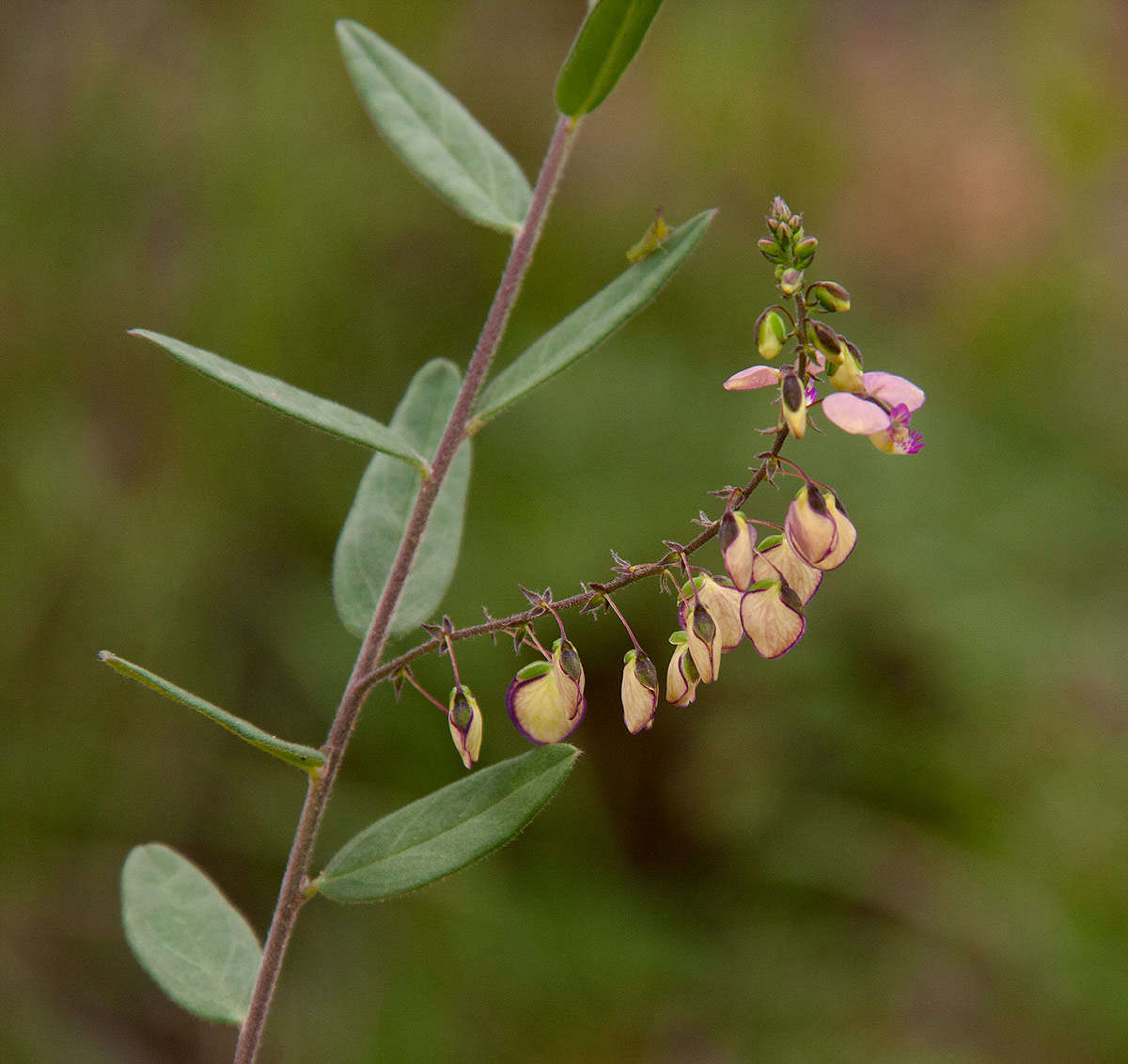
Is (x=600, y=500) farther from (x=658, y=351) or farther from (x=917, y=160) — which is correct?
(x=917, y=160)

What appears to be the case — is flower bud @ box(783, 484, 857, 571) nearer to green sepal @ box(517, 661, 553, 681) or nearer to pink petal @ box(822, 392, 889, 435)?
pink petal @ box(822, 392, 889, 435)

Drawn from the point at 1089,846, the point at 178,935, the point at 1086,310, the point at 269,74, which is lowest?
the point at 178,935

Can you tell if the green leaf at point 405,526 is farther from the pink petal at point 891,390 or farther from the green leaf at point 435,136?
the pink petal at point 891,390

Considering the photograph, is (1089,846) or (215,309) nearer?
(1089,846)

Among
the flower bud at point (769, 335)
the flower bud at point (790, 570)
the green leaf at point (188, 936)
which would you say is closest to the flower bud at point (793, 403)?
the flower bud at point (769, 335)

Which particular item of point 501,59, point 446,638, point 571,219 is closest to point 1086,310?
point 571,219

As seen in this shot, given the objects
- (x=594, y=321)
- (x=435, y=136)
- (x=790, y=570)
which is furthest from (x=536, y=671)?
(x=435, y=136)
